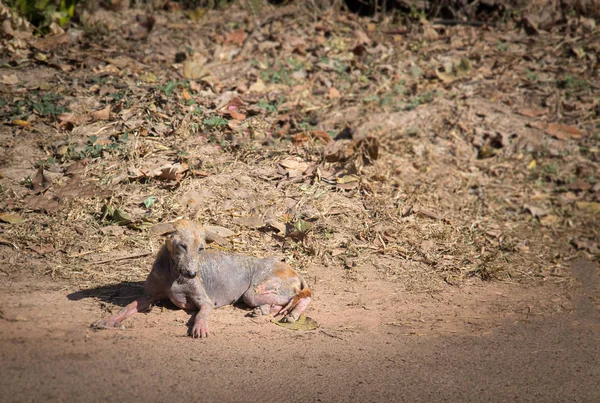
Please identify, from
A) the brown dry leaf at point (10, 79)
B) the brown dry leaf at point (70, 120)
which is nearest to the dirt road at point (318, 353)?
the brown dry leaf at point (70, 120)

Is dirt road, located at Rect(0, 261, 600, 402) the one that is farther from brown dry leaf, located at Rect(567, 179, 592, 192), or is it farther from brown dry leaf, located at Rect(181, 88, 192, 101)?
brown dry leaf, located at Rect(181, 88, 192, 101)

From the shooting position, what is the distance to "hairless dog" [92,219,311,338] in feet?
14.1

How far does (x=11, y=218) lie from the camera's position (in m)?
5.38

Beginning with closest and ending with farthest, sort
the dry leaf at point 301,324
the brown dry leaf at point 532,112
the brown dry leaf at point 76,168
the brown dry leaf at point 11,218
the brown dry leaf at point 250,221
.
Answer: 1. the dry leaf at point 301,324
2. the brown dry leaf at point 11,218
3. the brown dry leaf at point 250,221
4. the brown dry leaf at point 76,168
5. the brown dry leaf at point 532,112

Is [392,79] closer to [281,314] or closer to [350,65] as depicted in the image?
[350,65]

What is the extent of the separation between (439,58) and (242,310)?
20.3 ft

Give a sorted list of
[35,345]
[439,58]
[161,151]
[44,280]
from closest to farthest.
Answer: [35,345], [44,280], [161,151], [439,58]

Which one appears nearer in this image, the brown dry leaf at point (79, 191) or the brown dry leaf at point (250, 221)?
the brown dry leaf at point (79, 191)

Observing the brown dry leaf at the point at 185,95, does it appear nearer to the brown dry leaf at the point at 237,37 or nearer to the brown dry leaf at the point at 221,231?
the brown dry leaf at the point at 237,37

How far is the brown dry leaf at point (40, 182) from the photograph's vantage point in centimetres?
577

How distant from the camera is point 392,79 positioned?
29.2 feet

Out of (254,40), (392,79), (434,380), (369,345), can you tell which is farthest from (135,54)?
(434,380)

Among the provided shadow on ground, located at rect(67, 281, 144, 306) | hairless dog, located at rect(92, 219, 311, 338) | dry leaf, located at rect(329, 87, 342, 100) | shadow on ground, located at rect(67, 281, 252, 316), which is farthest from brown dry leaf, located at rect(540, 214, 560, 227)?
shadow on ground, located at rect(67, 281, 144, 306)

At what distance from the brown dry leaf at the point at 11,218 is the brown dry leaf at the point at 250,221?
1946mm
